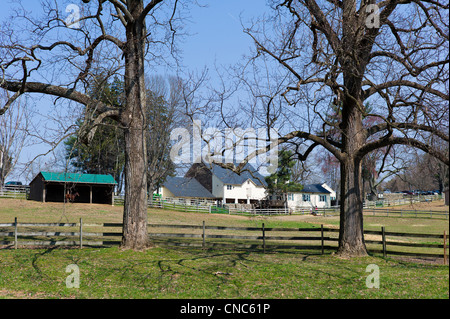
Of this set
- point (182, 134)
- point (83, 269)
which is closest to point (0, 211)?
point (182, 134)

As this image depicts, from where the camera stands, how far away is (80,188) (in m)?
45.0

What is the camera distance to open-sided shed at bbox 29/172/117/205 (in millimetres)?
42156

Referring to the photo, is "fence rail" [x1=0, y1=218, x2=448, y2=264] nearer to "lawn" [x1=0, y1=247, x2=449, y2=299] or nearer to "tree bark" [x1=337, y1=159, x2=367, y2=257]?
"tree bark" [x1=337, y1=159, x2=367, y2=257]

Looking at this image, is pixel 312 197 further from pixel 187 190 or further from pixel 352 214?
pixel 352 214

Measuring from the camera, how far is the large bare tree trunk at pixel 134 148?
1564 cm

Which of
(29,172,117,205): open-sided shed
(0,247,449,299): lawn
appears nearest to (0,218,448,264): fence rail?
(0,247,449,299): lawn

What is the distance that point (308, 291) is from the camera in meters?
10.2

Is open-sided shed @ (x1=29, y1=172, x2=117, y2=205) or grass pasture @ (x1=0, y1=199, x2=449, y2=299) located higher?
open-sided shed @ (x1=29, y1=172, x2=117, y2=205)

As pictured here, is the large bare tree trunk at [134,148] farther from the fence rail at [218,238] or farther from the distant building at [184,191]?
the distant building at [184,191]

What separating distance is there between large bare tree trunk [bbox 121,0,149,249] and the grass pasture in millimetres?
880

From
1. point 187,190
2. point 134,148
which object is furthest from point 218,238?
point 187,190

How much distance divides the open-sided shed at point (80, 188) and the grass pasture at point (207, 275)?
27.4m

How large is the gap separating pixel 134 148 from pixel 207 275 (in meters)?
6.28
